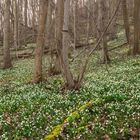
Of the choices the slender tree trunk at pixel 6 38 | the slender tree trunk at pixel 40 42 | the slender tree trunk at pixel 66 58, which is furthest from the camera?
the slender tree trunk at pixel 6 38

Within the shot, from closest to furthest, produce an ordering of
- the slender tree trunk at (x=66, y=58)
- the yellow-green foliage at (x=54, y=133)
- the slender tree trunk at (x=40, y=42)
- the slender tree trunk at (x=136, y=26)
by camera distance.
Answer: the yellow-green foliage at (x=54, y=133) → the slender tree trunk at (x=66, y=58) → the slender tree trunk at (x=40, y=42) → the slender tree trunk at (x=136, y=26)

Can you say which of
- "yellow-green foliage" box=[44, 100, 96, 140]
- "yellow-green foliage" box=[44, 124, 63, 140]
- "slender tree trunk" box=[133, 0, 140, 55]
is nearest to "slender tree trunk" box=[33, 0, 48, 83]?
"yellow-green foliage" box=[44, 100, 96, 140]

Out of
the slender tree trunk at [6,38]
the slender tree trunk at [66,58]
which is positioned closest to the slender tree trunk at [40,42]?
the slender tree trunk at [66,58]

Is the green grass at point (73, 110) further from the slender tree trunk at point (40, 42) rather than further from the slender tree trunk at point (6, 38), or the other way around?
the slender tree trunk at point (6, 38)

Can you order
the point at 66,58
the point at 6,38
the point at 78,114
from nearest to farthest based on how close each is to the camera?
the point at 78,114 < the point at 66,58 < the point at 6,38

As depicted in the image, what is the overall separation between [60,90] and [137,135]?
24.5 feet

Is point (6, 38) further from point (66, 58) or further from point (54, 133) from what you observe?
point (54, 133)

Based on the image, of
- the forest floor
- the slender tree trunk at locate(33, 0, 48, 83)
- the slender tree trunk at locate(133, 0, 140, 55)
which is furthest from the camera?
the slender tree trunk at locate(133, 0, 140, 55)

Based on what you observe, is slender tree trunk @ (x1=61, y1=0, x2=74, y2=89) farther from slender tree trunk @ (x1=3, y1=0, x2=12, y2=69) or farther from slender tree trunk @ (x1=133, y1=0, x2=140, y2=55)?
slender tree trunk @ (x1=3, y1=0, x2=12, y2=69)

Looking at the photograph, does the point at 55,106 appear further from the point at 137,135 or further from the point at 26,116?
the point at 137,135

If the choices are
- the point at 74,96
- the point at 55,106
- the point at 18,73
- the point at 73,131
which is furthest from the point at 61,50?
the point at 18,73

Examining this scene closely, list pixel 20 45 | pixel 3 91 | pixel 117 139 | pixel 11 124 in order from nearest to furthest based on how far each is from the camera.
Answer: pixel 117 139 → pixel 11 124 → pixel 3 91 → pixel 20 45

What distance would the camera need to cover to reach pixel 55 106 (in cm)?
1221

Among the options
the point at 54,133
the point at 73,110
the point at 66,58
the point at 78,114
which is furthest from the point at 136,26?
the point at 54,133
